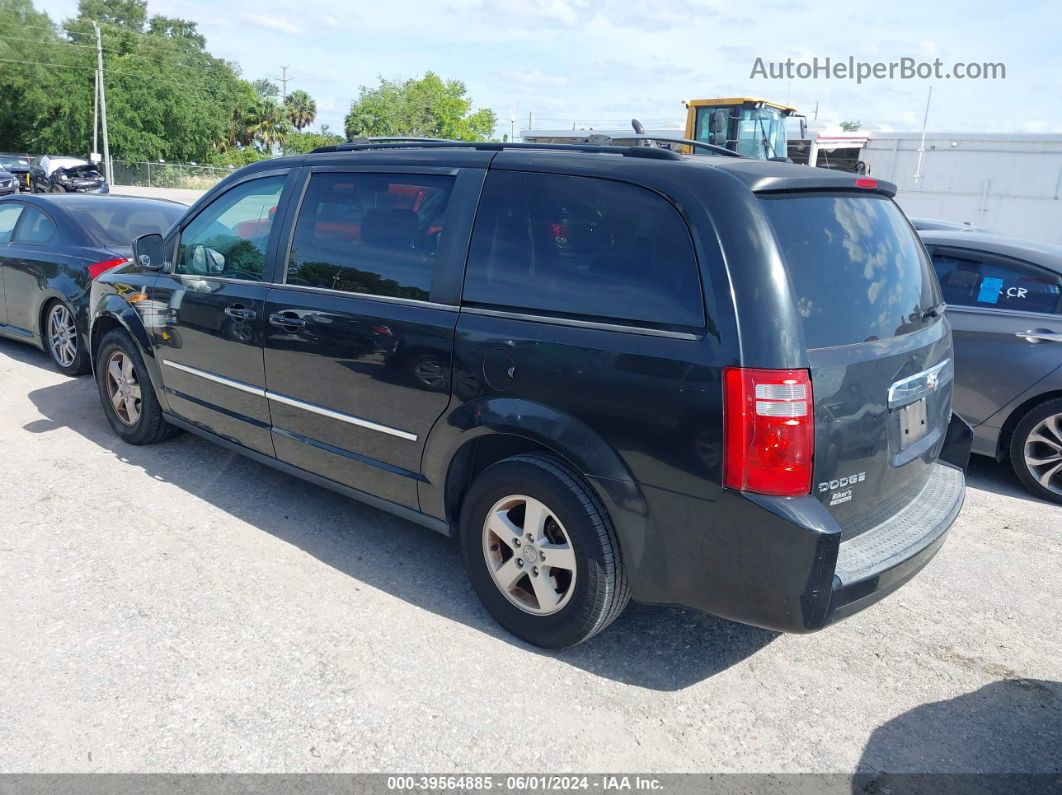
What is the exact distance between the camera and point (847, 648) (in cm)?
348

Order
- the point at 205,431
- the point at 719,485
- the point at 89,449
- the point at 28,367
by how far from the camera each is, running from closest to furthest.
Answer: the point at 719,485
the point at 205,431
the point at 89,449
the point at 28,367

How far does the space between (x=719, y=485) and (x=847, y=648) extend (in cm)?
126

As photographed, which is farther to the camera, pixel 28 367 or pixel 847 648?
pixel 28 367

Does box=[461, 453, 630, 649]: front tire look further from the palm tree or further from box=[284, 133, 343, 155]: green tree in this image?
the palm tree

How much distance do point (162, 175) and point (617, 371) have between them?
56001 millimetres

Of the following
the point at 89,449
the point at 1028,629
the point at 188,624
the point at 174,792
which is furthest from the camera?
the point at 89,449

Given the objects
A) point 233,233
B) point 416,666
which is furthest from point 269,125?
point 416,666

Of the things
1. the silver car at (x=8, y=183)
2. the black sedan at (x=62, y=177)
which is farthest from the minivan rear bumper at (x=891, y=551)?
the black sedan at (x=62, y=177)

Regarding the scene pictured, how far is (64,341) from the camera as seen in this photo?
7180mm

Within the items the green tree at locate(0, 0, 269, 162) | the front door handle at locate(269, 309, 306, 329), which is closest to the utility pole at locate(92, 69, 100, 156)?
the green tree at locate(0, 0, 269, 162)

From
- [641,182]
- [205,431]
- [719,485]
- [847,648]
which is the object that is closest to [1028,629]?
[847,648]

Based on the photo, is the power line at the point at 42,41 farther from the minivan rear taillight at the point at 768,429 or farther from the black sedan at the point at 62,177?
the minivan rear taillight at the point at 768,429

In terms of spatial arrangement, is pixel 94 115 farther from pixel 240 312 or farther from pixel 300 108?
pixel 240 312

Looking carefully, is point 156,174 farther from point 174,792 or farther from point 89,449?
point 174,792
